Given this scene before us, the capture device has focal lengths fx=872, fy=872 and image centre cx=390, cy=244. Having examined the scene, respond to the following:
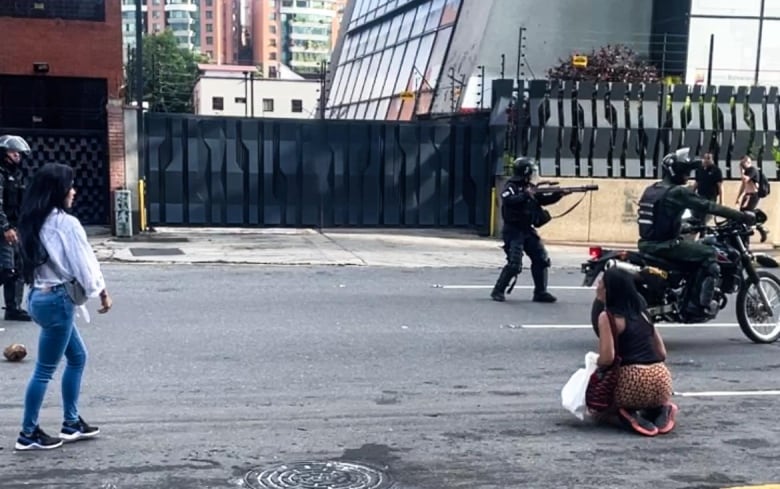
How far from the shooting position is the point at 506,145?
18.0m

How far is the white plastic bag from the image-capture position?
5.80m

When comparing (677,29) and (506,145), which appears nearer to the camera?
(506,145)

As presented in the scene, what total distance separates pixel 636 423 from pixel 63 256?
3.70 meters

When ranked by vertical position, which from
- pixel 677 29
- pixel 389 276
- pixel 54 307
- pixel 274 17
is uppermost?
pixel 274 17

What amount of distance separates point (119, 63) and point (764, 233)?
14.9m

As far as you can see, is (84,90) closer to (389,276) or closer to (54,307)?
(389,276)

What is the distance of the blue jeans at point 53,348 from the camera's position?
16.3ft

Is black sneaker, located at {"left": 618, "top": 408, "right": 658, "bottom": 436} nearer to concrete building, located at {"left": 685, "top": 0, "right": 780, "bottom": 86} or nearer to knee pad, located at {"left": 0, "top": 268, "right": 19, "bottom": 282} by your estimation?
knee pad, located at {"left": 0, "top": 268, "right": 19, "bottom": 282}

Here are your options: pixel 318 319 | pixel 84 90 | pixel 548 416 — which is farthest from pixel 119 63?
pixel 548 416

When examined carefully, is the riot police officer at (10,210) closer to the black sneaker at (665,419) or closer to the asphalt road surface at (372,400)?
the asphalt road surface at (372,400)

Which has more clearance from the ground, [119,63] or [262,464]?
[119,63]

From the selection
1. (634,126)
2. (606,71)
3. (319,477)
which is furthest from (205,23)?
(319,477)

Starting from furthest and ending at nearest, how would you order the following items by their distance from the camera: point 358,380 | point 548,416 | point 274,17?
point 274,17, point 358,380, point 548,416

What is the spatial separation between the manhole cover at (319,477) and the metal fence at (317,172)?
13551mm
